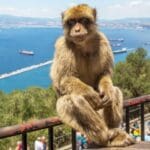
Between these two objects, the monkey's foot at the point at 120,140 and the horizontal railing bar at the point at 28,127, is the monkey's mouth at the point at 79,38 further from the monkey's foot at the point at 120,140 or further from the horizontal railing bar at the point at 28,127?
the monkey's foot at the point at 120,140

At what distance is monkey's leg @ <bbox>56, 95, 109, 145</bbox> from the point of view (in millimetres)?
3529

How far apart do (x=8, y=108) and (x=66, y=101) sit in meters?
32.6

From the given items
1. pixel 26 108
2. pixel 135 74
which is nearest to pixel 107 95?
pixel 26 108

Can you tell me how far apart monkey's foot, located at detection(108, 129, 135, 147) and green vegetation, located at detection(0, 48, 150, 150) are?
17.6 m

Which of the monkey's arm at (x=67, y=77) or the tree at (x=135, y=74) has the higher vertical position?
the monkey's arm at (x=67, y=77)

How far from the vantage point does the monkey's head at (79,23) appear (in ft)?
12.2

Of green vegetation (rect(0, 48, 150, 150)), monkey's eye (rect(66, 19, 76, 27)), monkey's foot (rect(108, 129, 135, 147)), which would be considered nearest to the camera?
monkey's foot (rect(108, 129, 135, 147))

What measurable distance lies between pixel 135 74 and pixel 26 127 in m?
42.4

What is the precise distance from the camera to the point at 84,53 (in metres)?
3.95

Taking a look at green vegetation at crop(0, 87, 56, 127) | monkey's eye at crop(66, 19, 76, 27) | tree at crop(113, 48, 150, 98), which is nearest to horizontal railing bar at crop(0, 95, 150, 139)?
monkey's eye at crop(66, 19, 76, 27)

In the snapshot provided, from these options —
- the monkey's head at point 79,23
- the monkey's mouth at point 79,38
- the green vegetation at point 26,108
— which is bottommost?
the green vegetation at point 26,108

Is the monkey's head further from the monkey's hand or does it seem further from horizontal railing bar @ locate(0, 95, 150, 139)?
horizontal railing bar @ locate(0, 95, 150, 139)

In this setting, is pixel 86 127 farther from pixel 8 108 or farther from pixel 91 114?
pixel 8 108

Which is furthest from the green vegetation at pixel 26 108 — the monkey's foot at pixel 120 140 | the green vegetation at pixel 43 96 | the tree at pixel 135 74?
the monkey's foot at pixel 120 140
